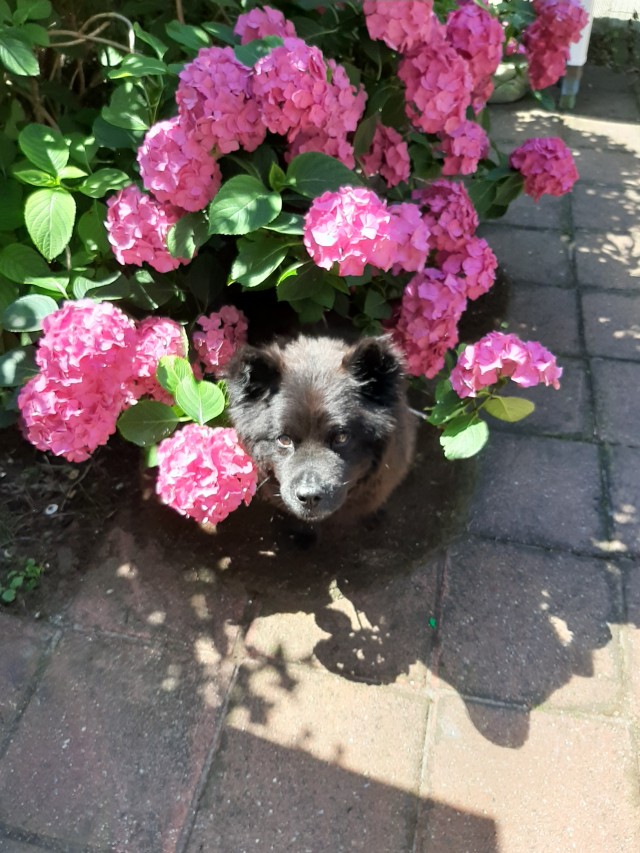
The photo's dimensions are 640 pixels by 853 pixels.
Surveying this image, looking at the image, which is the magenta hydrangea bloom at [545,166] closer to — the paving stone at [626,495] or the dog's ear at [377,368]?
the paving stone at [626,495]

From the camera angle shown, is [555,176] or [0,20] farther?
[555,176]

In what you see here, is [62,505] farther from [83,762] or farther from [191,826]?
[191,826]

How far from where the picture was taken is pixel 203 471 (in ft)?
6.93

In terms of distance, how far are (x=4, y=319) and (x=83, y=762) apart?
4.70 ft

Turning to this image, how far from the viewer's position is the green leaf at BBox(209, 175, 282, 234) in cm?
215

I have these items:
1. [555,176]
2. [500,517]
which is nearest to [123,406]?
[500,517]

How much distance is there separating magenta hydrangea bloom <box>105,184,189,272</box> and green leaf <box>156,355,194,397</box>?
1.30 ft

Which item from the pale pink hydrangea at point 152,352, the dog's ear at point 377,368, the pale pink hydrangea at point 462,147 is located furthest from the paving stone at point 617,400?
the pale pink hydrangea at point 152,352

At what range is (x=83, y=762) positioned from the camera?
226 centimetres

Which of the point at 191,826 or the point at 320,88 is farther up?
the point at 320,88

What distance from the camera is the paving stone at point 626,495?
2.88 m

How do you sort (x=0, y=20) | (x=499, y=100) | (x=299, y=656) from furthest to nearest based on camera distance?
(x=499, y=100) → (x=299, y=656) → (x=0, y=20)

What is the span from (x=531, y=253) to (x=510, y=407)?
2.35m

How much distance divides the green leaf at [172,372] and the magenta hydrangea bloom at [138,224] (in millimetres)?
395
